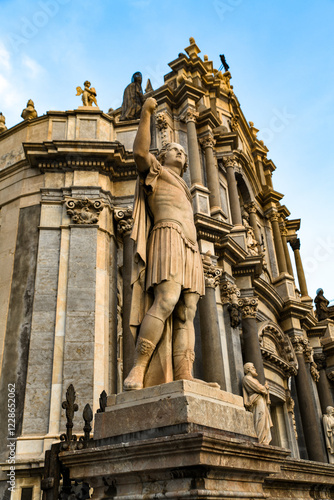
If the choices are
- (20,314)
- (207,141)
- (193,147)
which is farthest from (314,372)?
(20,314)

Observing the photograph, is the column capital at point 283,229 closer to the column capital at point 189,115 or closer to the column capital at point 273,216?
the column capital at point 273,216

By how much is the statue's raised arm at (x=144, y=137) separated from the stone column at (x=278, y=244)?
16190 mm

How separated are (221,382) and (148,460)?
7987 millimetres

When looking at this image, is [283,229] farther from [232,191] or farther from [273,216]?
[232,191]

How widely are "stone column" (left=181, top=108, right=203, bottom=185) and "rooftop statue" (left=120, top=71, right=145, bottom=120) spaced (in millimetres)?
1585

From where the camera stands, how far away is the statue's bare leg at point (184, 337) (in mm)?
4508

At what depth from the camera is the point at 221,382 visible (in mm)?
11297

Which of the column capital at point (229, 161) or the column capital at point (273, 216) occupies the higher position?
the column capital at point (273, 216)

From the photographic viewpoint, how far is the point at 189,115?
15945 mm

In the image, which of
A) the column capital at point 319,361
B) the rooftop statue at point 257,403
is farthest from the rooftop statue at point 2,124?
the column capital at point 319,361

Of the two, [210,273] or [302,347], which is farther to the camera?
[302,347]

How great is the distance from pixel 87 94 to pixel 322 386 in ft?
48.2

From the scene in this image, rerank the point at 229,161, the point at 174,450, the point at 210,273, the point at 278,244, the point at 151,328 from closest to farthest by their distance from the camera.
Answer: the point at 174,450
the point at 151,328
the point at 210,273
the point at 229,161
the point at 278,244

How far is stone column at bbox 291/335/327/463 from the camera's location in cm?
1651
